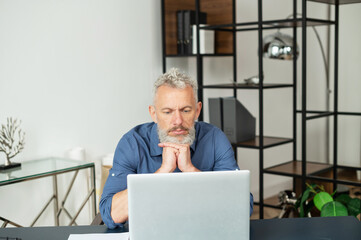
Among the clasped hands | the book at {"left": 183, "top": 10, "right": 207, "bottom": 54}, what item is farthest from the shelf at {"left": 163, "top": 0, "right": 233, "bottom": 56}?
the clasped hands

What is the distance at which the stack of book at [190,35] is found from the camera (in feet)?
12.2

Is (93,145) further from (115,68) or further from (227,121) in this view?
(227,121)

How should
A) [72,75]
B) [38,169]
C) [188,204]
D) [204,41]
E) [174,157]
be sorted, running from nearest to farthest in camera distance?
[188,204]
[174,157]
[38,169]
[72,75]
[204,41]

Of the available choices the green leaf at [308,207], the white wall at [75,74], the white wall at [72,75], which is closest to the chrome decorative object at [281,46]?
the white wall at [75,74]

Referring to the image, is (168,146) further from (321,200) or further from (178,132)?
(321,200)

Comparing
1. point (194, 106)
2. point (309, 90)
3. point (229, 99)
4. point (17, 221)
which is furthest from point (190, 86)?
point (309, 90)

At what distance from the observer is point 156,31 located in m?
3.89

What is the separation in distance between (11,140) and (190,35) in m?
1.65

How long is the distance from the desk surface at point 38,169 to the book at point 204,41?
1.34 m

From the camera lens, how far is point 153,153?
217 cm

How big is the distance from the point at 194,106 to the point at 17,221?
5.46ft

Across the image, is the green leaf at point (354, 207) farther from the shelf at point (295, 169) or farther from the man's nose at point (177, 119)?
the man's nose at point (177, 119)

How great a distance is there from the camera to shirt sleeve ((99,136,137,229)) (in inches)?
74.4

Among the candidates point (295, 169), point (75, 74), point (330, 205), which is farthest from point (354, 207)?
point (75, 74)
